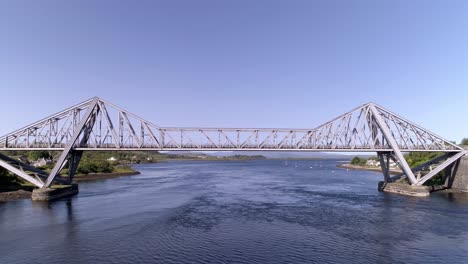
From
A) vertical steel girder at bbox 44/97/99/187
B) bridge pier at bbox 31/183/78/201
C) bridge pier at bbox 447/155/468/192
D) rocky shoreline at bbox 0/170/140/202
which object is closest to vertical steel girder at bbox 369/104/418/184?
bridge pier at bbox 447/155/468/192

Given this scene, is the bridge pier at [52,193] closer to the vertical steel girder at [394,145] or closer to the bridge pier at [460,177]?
the vertical steel girder at [394,145]

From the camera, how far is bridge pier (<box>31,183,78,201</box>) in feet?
208

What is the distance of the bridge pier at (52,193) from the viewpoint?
63.3m

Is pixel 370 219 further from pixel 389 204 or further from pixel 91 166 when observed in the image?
pixel 91 166

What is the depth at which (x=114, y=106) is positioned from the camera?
82875 millimetres

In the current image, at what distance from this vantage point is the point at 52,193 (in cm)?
6538

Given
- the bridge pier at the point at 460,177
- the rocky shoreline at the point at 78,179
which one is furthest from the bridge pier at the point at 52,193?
the bridge pier at the point at 460,177

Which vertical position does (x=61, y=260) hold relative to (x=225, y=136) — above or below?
below

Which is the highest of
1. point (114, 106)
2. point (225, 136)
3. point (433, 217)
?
point (114, 106)

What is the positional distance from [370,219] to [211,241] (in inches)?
1086

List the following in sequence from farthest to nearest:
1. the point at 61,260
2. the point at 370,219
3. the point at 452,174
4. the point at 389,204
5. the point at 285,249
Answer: the point at 452,174
the point at 389,204
the point at 370,219
the point at 285,249
the point at 61,260

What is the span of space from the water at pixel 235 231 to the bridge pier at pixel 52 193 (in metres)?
3.19

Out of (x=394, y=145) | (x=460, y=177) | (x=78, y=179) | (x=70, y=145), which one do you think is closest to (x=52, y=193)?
(x=70, y=145)

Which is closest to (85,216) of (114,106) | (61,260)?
(61,260)
